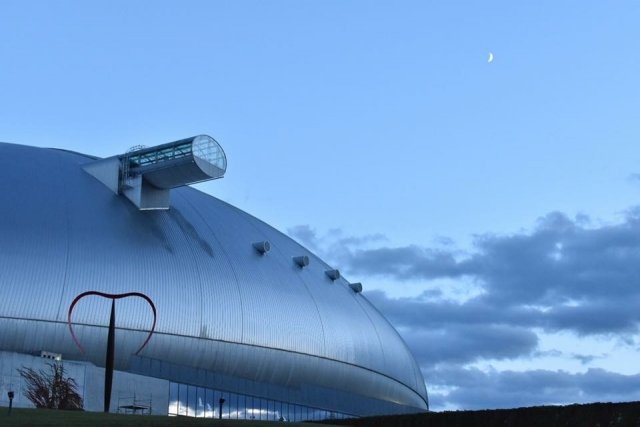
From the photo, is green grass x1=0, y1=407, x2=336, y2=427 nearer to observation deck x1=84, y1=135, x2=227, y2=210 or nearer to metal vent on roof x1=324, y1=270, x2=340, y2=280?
observation deck x1=84, y1=135, x2=227, y2=210

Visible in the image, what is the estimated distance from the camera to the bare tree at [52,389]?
61344 mm

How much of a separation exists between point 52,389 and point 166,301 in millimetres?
9278

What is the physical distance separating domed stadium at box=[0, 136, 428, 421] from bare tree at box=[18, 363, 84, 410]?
19.4 inches

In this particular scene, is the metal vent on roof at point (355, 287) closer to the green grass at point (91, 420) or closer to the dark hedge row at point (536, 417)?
the dark hedge row at point (536, 417)

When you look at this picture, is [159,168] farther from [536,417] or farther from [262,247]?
[536,417]

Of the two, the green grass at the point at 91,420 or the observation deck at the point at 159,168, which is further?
the observation deck at the point at 159,168

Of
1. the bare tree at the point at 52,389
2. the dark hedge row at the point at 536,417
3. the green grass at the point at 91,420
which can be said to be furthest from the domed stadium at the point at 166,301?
the dark hedge row at the point at 536,417

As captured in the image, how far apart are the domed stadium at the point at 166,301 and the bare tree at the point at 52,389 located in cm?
49

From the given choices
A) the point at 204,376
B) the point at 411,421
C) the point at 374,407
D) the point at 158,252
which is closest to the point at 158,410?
the point at 204,376

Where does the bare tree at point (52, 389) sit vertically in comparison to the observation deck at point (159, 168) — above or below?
below

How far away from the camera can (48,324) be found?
6419cm

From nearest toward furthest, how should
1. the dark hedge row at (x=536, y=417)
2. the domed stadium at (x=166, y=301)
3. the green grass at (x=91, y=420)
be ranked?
the green grass at (x=91, y=420), the dark hedge row at (x=536, y=417), the domed stadium at (x=166, y=301)

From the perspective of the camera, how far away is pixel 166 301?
6856cm

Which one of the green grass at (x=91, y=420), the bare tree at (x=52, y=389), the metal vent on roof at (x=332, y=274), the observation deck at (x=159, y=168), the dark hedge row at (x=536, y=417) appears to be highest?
the observation deck at (x=159, y=168)
